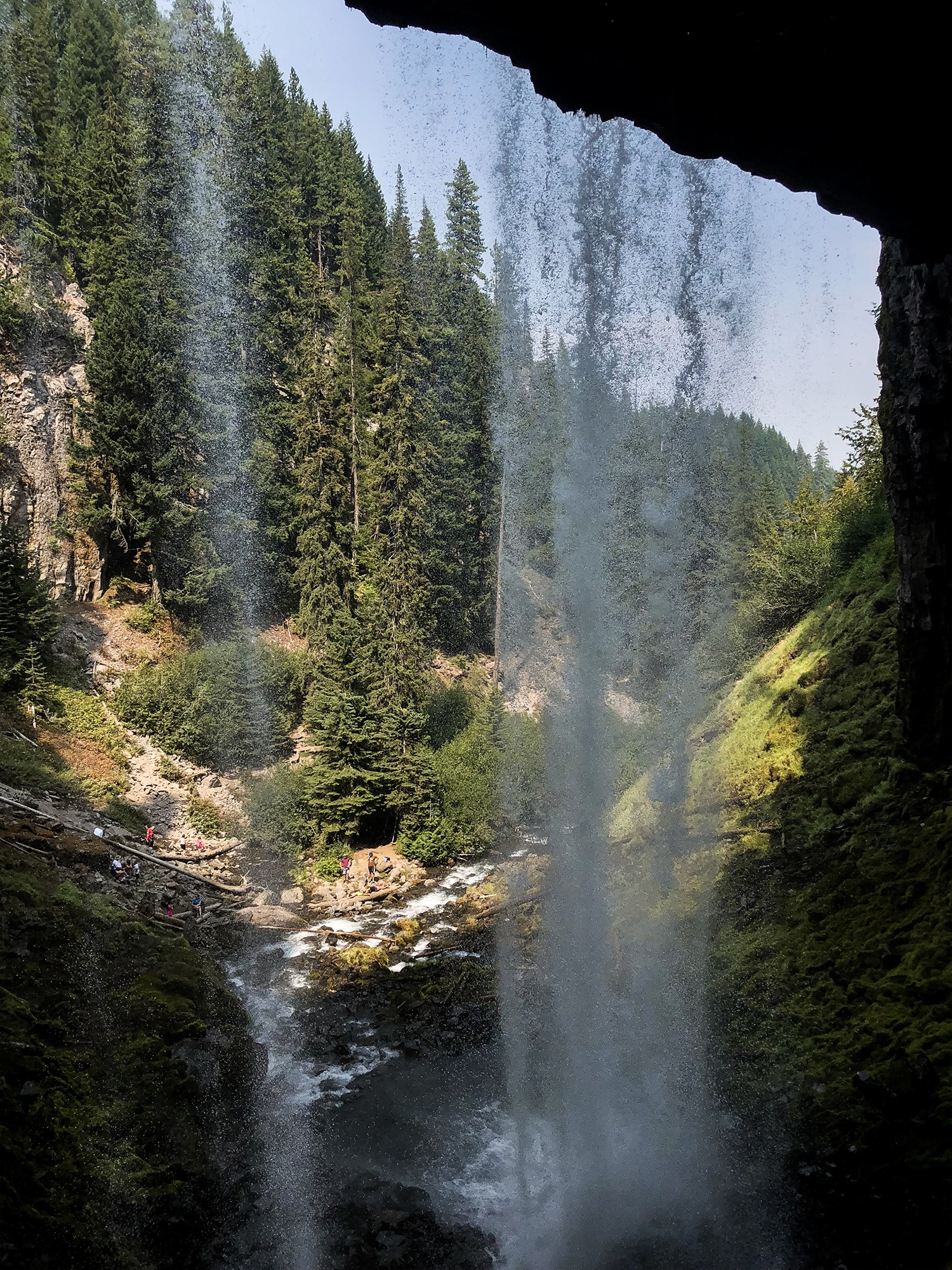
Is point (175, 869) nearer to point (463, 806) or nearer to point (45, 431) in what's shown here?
point (463, 806)

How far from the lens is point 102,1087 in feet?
28.0

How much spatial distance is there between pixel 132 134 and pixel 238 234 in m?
4.57

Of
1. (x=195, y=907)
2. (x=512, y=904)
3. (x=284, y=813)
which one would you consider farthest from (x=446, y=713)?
(x=195, y=907)

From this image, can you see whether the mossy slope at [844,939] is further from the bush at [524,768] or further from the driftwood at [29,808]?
the driftwood at [29,808]

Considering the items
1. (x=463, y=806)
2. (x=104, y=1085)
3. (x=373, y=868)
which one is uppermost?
(x=104, y=1085)

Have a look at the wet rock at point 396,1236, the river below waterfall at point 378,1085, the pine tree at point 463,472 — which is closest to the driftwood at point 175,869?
the river below waterfall at point 378,1085

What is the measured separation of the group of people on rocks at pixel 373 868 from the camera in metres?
19.9

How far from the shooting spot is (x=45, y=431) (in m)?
25.5

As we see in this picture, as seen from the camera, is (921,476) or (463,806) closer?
(921,476)

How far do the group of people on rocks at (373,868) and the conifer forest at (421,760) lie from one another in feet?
0.58

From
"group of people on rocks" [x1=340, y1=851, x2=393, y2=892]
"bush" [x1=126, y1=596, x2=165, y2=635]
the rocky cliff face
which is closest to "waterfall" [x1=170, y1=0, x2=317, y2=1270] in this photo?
"bush" [x1=126, y1=596, x2=165, y2=635]

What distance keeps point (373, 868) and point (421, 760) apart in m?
3.02

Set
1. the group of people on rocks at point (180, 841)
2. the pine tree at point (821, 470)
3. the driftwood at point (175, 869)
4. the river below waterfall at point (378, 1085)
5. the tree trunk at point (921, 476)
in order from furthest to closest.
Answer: the pine tree at point (821, 470), the group of people on rocks at point (180, 841), the driftwood at point (175, 869), the river below waterfall at point (378, 1085), the tree trunk at point (921, 476)

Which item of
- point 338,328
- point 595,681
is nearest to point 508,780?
point 595,681
